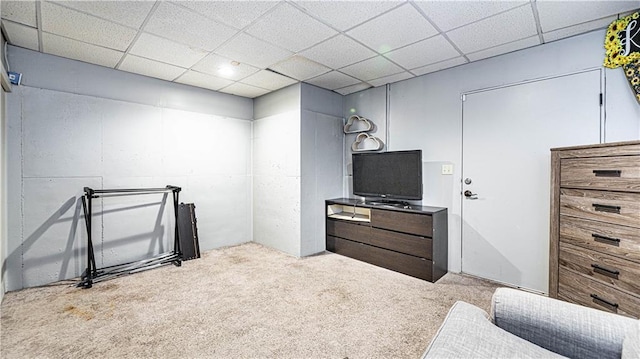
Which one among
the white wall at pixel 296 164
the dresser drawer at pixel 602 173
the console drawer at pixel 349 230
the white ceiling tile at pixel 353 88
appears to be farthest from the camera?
the white ceiling tile at pixel 353 88

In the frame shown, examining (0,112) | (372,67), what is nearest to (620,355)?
(372,67)

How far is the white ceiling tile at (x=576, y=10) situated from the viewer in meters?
2.14

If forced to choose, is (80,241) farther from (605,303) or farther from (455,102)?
(605,303)

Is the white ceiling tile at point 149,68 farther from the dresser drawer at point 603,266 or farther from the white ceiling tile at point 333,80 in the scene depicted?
the dresser drawer at point 603,266

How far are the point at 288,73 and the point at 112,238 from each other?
3.09 metres

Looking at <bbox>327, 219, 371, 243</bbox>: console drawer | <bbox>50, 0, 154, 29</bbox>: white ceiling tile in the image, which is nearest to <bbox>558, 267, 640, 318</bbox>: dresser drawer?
<bbox>327, 219, 371, 243</bbox>: console drawer

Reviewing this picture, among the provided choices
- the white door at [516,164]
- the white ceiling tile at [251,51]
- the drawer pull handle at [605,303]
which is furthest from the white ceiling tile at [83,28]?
the drawer pull handle at [605,303]

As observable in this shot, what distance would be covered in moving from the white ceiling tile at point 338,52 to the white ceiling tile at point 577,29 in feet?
5.40

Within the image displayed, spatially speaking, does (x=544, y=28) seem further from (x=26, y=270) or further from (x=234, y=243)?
(x=26, y=270)

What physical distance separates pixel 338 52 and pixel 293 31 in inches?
24.9

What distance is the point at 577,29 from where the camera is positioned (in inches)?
99.0

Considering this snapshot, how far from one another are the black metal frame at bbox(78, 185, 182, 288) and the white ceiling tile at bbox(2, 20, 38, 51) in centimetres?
153

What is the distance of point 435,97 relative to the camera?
360cm

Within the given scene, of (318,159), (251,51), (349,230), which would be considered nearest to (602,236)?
(349,230)
